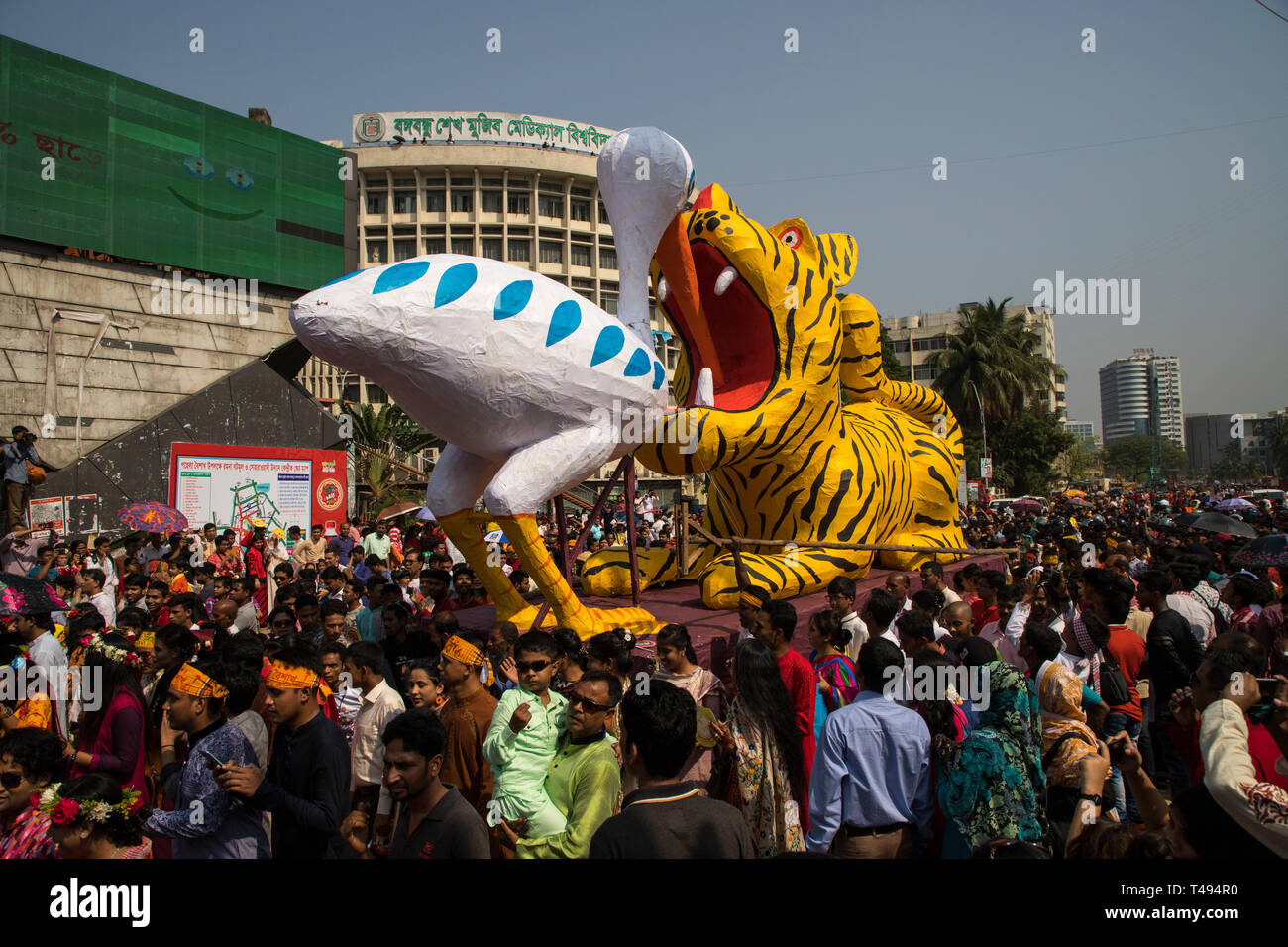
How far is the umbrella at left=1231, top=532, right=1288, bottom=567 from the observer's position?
27.3 feet

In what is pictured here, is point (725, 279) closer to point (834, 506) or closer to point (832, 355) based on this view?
point (832, 355)

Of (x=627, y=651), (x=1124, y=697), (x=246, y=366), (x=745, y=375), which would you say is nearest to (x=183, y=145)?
(x=246, y=366)

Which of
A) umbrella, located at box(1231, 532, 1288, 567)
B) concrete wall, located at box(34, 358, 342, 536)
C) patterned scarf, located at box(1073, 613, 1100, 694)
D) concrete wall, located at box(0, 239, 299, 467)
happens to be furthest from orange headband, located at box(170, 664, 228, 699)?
concrete wall, located at box(0, 239, 299, 467)

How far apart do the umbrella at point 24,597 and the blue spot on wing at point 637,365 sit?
11.9ft

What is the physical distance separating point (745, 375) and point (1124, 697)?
13.4ft

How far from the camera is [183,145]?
71.6 ft

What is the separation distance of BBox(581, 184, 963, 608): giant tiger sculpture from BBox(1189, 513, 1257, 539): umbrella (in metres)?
5.15

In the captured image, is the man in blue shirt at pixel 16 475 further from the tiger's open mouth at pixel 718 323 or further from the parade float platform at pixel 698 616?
the tiger's open mouth at pixel 718 323

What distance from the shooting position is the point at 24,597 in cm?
489

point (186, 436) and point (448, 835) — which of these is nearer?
point (448, 835)

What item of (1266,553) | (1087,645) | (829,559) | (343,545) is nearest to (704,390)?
(829,559)

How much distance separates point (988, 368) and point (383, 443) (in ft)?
66.5

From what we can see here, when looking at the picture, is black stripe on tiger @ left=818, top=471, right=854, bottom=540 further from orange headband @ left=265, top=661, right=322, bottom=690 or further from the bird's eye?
the bird's eye
